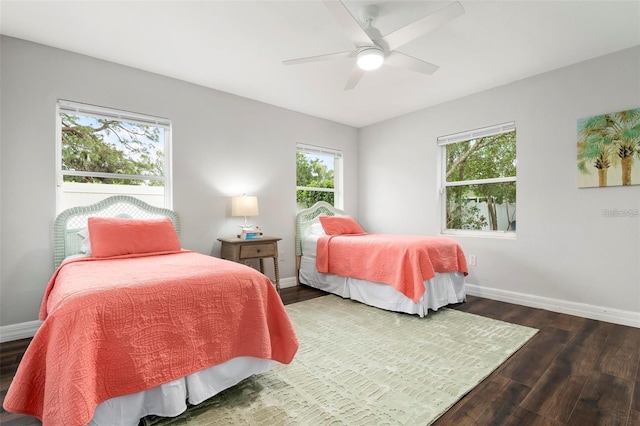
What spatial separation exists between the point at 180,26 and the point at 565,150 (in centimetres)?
378

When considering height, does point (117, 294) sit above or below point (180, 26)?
below

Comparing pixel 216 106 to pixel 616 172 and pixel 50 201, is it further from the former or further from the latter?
pixel 616 172

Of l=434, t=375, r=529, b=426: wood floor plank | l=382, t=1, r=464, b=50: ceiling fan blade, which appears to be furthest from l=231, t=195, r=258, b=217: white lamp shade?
l=434, t=375, r=529, b=426: wood floor plank

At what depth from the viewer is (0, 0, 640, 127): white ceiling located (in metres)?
2.20

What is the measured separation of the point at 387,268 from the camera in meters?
3.14

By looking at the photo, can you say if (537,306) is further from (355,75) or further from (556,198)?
(355,75)

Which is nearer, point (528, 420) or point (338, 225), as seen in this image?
point (528, 420)

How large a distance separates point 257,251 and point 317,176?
5.92ft

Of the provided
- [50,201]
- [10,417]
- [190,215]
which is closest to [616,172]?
[190,215]

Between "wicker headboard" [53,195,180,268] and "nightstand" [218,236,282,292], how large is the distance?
78 centimetres

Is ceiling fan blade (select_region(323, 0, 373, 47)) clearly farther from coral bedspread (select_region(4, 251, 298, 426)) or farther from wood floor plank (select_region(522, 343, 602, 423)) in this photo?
wood floor plank (select_region(522, 343, 602, 423))

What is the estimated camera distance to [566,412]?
1577 millimetres

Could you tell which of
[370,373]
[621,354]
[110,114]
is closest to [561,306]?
[621,354]

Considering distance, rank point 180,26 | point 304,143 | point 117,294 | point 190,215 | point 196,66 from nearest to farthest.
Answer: point 117,294, point 180,26, point 196,66, point 190,215, point 304,143
